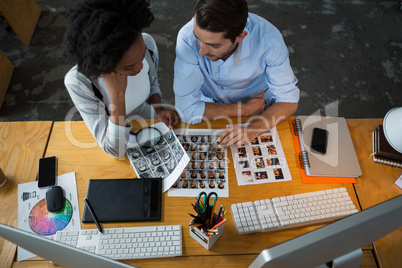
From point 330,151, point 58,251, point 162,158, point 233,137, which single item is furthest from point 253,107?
point 58,251

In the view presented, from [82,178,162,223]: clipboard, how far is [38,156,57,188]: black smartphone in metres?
0.15

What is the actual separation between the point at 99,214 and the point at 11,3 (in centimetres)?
230

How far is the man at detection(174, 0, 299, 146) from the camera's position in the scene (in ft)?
4.13

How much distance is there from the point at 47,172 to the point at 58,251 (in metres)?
0.65

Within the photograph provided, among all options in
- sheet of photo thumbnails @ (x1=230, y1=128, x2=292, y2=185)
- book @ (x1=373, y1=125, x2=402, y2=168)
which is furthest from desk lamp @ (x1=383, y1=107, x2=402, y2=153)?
sheet of photo thumbnails @ (x1=230, y1=128, x2=292, y2=185)

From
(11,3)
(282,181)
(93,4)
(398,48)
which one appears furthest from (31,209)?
(398,48)

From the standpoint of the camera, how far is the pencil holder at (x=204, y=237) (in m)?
1.00

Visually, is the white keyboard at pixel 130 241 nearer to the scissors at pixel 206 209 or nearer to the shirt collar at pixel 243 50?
the scissors at pixel 206 209

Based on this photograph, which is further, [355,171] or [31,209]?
[355,171]

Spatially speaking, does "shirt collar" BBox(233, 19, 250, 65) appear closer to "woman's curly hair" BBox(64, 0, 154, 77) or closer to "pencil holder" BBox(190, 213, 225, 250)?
"woman's curly hair" BBox(64, 0, 154, 77)

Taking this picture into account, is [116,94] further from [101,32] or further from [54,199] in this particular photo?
[54,199]

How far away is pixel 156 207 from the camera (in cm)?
114

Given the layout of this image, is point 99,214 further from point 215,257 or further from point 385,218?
point 385,218

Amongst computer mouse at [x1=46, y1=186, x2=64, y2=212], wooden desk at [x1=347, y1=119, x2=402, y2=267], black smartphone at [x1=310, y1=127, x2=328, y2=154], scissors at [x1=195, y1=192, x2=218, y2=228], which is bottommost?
wooden desk at [x1=347, y1=119, x2=402, y2=267]
